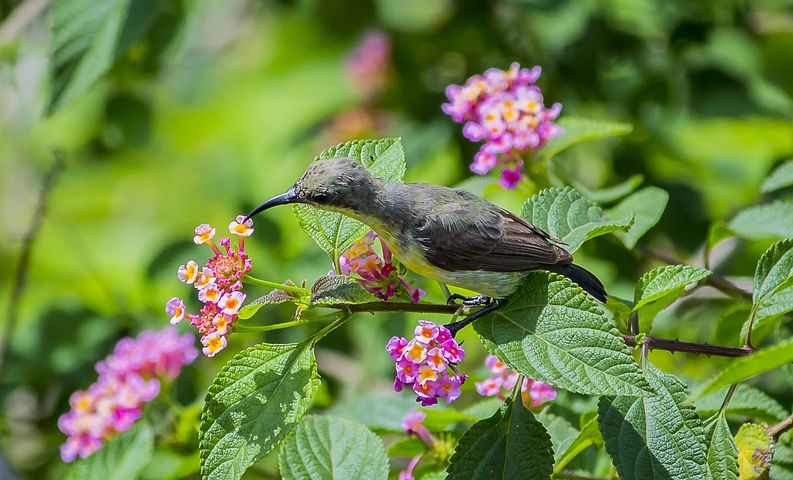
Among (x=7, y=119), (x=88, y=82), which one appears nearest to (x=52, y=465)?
(x=88, y=82)

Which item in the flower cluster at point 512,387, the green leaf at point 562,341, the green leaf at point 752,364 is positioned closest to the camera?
the green leaf at point 752,364

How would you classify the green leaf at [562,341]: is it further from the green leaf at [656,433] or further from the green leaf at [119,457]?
the green leaf at [119,457]

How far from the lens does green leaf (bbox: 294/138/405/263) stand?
170 centimetres

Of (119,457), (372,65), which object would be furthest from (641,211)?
(372,65)

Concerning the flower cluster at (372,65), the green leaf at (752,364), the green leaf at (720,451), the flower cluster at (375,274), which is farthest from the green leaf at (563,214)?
the flower cluster at (372,65)

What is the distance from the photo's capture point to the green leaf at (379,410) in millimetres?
2041

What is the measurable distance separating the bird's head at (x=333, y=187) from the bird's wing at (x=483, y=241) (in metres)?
0.15

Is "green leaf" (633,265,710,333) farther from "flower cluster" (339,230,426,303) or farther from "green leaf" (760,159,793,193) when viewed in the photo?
"green leaf" (760,159,793,193)

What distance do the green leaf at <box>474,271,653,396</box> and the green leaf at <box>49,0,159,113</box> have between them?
1.33 metres

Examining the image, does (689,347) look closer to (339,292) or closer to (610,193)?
(339,292)

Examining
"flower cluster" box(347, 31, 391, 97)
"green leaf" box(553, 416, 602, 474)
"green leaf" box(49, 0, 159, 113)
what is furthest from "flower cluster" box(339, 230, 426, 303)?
"flower cluster" box(347, 31, 391, 97)

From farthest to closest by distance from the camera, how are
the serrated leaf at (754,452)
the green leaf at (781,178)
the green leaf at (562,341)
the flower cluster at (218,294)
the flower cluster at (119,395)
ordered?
the flower cluster at (119,395) < the green leaf at (781,178) < the serrated leaf at (754,452) < the flower cluster at (218,294) < the green leaf at (562,341)

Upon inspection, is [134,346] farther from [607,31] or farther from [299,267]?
[607,31]

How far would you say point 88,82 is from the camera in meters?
2.32
